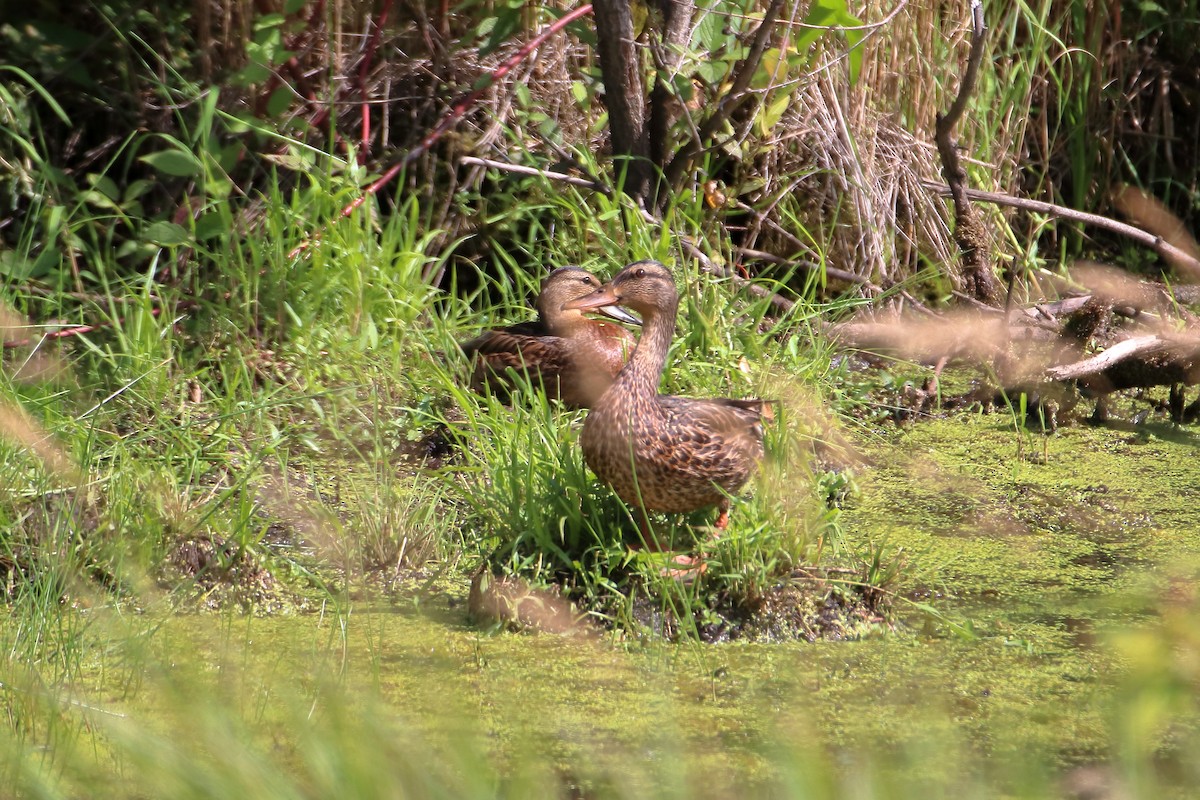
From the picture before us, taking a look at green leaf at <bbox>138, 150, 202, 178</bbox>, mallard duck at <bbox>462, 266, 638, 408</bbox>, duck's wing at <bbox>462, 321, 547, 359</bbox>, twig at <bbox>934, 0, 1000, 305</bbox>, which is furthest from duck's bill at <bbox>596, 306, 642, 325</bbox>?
green leaf at <bbox>138, 150, 202, 178</bbox>

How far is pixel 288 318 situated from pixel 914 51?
10.6ft

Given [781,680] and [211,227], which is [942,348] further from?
[211,227]

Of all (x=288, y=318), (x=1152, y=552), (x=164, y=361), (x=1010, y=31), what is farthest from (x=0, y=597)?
(x=1010, y=31)

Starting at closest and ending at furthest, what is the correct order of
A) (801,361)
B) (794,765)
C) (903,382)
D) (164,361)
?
(794,765)
(164,361)
(801,361)
(903,382)

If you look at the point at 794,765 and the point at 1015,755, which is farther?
the point at 1015,755

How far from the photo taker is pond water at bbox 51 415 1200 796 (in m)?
2.74

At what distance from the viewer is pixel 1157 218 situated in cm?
717

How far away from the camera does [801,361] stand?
18.2 feet

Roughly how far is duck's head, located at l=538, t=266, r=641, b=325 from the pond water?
A: 4.12 ft

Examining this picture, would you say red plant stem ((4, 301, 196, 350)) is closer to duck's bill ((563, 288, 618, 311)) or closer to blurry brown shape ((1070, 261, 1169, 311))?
duck's bill ((563, 288, 618, 311))

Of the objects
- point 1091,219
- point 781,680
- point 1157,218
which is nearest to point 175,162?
point 781,680

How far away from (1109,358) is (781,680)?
253 centimetres

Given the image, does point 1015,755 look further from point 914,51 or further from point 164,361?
point 914,51

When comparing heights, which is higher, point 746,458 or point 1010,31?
point 1010,31
